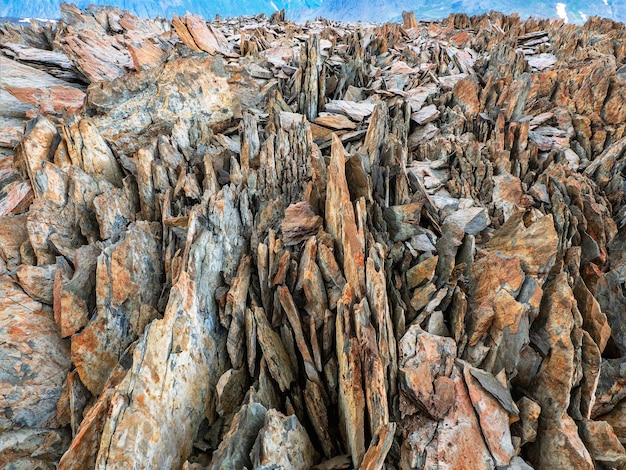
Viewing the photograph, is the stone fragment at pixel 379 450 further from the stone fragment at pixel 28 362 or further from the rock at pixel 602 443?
the stone fragment at pixel 28 362

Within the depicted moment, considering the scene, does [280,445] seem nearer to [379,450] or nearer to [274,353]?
[379,450]

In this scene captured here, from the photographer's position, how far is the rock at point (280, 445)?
6.40 m

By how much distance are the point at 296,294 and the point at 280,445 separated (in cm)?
384

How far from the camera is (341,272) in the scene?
935 centimetres

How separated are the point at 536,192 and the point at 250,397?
13.5 m

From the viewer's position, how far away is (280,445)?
21.9ft

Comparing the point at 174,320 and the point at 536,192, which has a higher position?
the point at 536,192

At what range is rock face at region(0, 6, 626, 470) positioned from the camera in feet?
24.0

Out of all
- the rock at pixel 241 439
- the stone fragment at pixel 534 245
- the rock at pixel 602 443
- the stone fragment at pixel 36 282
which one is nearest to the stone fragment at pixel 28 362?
the stone fragment at pixel 36 282

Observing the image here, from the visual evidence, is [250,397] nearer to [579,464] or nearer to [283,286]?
[283,286]

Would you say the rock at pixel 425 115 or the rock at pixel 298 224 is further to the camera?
the rock at pixel 425 115

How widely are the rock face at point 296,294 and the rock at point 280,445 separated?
36mm

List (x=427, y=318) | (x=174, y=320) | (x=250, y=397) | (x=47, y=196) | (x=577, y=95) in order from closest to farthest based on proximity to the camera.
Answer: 1. (x=250, y=397)
2. (x=174, y=320)
3. (x=427, y=318)
4. (x=47, y=196)
5. (x=577, y=95)

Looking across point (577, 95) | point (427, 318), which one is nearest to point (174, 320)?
point (427, 318)
